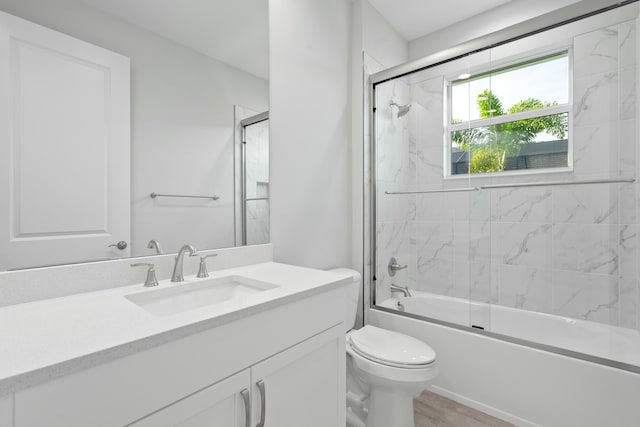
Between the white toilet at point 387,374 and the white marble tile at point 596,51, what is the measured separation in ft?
6.34

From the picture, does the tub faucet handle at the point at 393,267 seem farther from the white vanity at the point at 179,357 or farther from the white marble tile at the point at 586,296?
the white vanity at the point at 179,357

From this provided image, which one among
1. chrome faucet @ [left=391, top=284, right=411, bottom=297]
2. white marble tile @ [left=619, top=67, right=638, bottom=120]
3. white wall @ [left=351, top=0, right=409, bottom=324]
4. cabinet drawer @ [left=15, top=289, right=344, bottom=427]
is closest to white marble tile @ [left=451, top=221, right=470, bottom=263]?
chrome faucet @ [left=391, top=284, right=411, bottom=297]

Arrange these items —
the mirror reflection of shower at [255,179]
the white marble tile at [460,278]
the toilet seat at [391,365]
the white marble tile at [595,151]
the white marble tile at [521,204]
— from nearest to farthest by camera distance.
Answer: the toilet seat at [391,365] < the mirror reflection of shower at [255,179] < the white marble tile at [595,151] < the white marble tile at [521,204] < the white marble tile at [460,278]

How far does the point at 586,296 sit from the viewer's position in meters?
1.88

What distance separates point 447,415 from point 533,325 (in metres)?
0.83

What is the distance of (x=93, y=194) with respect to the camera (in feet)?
3.36

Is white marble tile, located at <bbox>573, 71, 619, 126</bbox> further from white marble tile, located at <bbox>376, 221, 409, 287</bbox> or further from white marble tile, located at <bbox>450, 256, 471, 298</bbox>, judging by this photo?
white marble tile, located at <bbox>376, 221, 409, 287</bbox>

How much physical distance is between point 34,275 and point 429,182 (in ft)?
7.59

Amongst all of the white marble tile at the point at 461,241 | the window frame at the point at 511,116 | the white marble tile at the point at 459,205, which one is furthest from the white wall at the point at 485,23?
the white marble tile at the point at 461,241

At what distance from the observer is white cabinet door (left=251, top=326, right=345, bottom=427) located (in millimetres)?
898

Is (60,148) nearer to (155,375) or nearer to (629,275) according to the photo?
(155,375)

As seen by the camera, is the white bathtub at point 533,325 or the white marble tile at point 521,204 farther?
the white marble tile at point 521,204

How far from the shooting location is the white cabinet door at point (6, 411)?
485 millimetres

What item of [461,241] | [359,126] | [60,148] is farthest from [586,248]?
[60,148]
